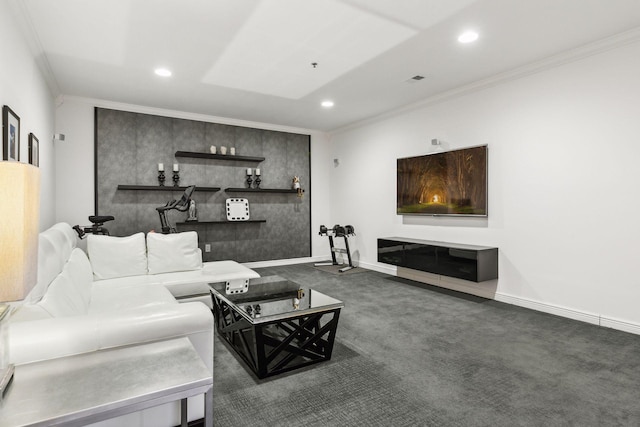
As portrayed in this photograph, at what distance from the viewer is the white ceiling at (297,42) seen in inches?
106

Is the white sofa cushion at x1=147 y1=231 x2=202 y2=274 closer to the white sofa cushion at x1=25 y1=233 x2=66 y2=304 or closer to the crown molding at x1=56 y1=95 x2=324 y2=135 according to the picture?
the white sofa cushion at x1=25 y1=233 x2=66 y2=304

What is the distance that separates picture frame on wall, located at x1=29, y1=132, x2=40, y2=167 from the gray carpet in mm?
2338

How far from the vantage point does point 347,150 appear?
664 centimetres

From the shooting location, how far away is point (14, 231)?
3.14 feet

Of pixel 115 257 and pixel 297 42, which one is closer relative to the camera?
pixel 297 42

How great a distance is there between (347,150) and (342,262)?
7.04 ft

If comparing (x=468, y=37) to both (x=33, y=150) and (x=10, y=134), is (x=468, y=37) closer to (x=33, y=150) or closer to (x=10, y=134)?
(x=10, y=134)

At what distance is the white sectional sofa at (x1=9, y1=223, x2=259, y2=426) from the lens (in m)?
1.36

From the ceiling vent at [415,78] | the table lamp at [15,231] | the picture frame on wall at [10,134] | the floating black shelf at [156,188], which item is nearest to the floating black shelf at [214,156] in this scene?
the floating black shelf at [156,188]

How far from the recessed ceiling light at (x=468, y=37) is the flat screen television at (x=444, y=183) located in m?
1.48

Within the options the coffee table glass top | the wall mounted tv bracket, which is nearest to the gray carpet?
the coffee table glass top

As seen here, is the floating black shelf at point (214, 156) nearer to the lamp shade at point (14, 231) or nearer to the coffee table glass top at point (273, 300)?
the coffee table glass top at point (273, 300)

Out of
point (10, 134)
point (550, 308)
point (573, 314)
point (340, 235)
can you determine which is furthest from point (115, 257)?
point (573, 314)

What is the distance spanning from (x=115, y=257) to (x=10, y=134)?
1540 millimetres
